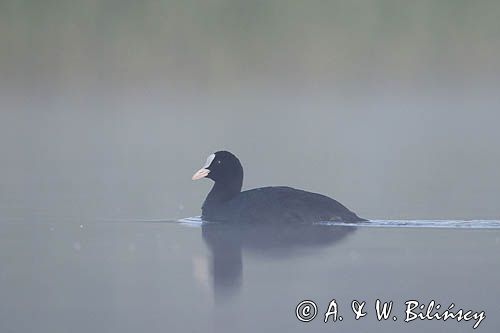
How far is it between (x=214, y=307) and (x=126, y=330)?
718 mm

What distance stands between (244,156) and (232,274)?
7.67 meters

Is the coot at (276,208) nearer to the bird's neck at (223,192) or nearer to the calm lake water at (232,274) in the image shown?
the bird's neck at (223,192)

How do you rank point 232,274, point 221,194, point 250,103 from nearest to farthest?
point 232,274 → point 221,194 → point 250,103

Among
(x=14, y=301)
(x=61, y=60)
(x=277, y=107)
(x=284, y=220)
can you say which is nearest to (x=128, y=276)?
(x=14, y=301)

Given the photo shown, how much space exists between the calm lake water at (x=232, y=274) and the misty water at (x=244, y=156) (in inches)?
0.9

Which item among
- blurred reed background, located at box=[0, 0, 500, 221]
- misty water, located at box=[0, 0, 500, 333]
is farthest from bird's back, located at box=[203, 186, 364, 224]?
blurred reed background, located at box=[0, 0, 500, 221]

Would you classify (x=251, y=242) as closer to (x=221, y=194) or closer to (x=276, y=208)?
(x=276, y=208)

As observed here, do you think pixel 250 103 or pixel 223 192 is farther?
pixel 250 103

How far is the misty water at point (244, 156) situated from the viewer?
800cm

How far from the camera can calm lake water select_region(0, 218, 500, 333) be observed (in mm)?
7406

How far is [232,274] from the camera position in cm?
868

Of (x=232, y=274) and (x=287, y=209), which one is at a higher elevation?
(x=287, y=209)

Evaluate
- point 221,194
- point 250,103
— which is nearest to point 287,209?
point 221,194

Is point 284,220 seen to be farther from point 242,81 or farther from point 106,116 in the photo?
point 242,81
